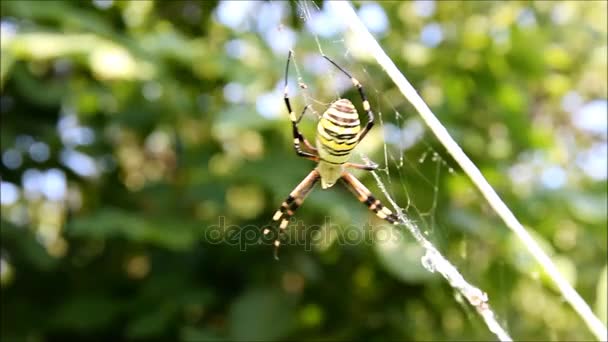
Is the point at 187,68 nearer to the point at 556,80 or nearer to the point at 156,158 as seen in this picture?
the point at 156,158

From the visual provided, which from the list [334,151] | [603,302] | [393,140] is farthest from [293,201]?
[603,302]

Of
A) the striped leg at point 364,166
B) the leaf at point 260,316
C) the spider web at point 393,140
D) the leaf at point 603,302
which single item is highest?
the spider web at point 393,140

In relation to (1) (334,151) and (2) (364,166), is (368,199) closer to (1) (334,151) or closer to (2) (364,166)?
(2) (364,166)

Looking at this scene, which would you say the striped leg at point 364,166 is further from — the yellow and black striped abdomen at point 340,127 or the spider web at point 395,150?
the yellow and black striped abdomen at point 340,127

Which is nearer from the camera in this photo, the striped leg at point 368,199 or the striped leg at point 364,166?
the striped leg at point 364,166

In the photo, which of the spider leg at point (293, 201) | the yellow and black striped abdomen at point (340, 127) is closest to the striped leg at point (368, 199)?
the spider leg at point (293, 201)

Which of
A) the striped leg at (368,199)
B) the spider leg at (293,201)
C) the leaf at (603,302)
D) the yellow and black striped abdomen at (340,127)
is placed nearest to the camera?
the yellow and black striped abdomen at (340,127)

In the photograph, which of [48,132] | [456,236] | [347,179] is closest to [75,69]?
[48,132]
